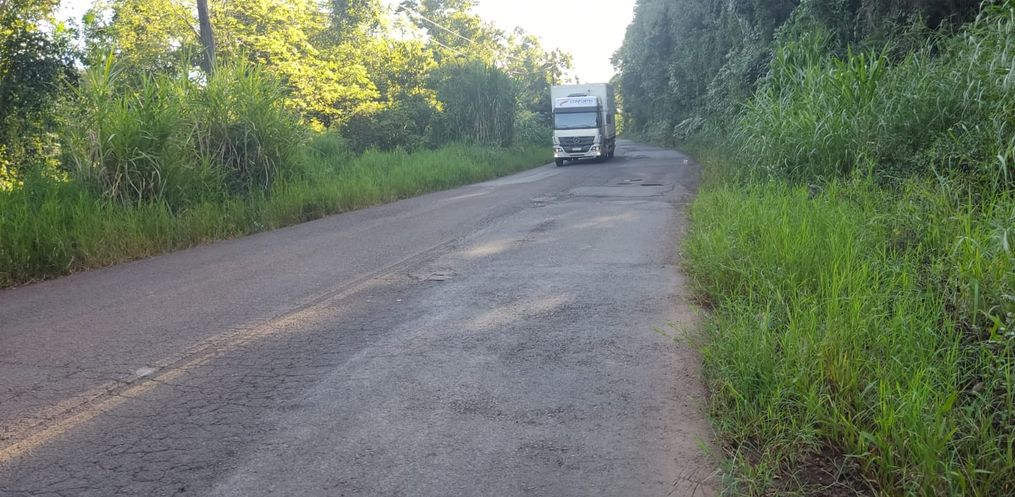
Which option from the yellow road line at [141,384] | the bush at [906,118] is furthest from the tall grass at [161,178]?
the bush at [906,118]

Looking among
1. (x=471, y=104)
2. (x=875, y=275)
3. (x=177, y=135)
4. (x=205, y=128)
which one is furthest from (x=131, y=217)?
(x=471, y=104)

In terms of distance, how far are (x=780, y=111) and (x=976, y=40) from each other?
3310 mm

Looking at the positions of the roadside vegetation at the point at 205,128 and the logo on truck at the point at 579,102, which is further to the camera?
the logo on truck at the point at 579,102

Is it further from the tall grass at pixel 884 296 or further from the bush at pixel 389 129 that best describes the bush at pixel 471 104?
the tall grass at pixel 884 296

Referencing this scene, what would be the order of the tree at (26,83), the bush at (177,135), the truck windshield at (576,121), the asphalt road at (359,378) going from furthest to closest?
the truck windshield at (576,121) < the tree at (26,83) < the bush at (177,135) < the asphalt road at (359,378)

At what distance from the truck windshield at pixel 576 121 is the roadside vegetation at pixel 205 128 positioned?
7.74ft

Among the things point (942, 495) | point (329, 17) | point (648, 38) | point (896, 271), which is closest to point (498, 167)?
point (329, 17)

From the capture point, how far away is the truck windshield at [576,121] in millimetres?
27375

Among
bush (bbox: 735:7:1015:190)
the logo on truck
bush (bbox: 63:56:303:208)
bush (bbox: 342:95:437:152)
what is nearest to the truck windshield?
the logo on truck

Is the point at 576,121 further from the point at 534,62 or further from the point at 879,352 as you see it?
the point at 534,62

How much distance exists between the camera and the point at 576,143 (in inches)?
1076

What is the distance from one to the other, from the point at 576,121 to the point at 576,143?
0.92 meters

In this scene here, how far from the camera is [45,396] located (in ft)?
13.8

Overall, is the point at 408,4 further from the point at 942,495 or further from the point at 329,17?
the point at 942,495
